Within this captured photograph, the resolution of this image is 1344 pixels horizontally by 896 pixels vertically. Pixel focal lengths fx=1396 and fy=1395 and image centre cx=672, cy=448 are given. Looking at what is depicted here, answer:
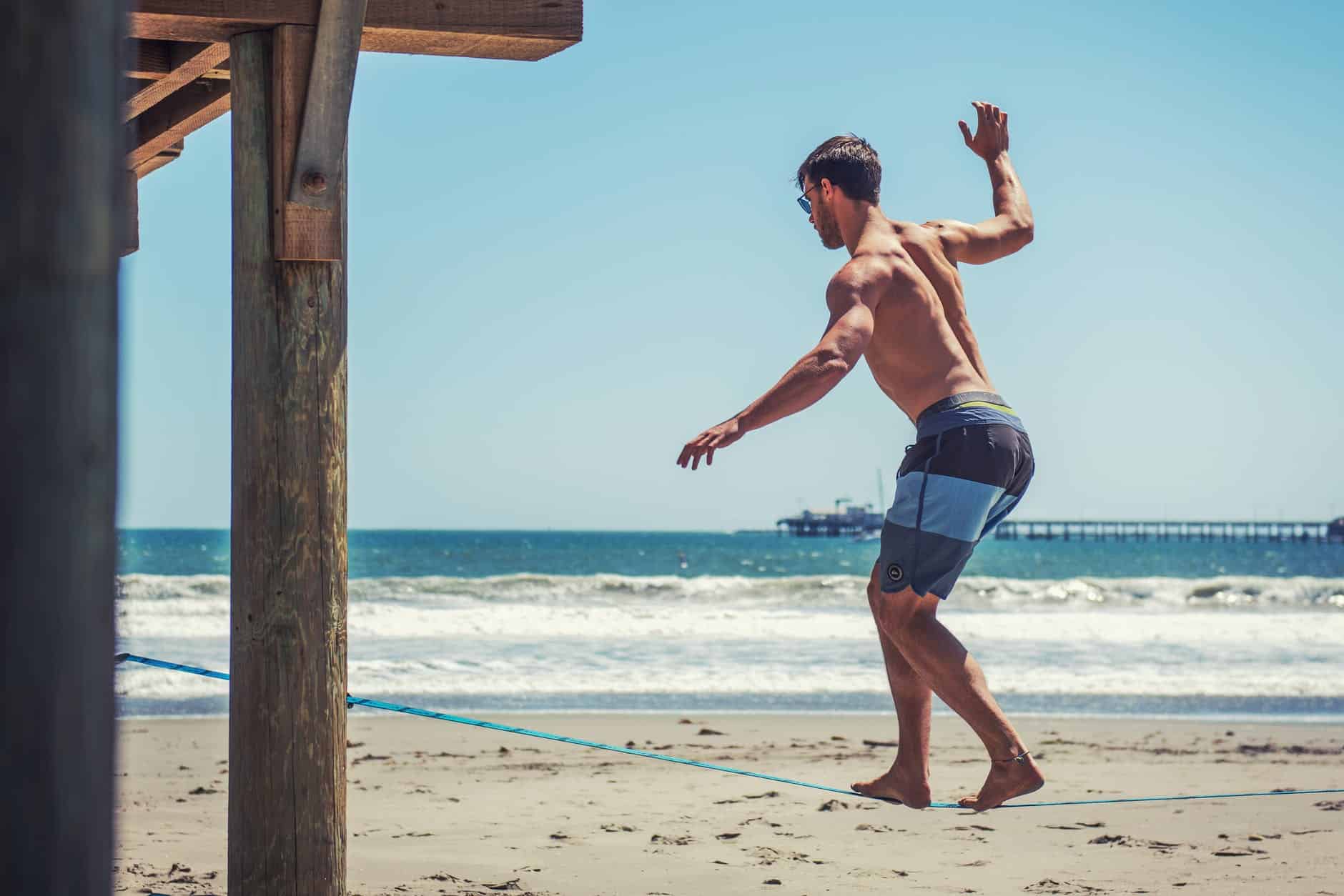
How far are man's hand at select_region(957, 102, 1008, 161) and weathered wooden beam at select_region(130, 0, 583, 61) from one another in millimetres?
1317

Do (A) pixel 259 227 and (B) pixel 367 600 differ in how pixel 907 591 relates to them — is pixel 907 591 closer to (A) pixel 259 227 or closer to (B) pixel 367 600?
(A) pixel 259 227

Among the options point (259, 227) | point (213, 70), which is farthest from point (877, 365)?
point (213, 70)

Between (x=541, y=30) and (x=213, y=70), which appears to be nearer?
(x=541, y=30)

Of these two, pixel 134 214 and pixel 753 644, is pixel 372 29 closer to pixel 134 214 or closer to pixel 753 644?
pixel 134 214

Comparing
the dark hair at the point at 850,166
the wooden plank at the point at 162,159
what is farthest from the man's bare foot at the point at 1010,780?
the wooden plank at the point at 162,159

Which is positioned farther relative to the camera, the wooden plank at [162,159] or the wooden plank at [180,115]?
the wooden plank at [162,159]

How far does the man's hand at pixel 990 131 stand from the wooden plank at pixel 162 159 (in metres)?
2.68

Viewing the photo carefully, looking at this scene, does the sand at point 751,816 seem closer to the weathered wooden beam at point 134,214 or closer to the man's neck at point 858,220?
the weathered wooden beam at point 134,214

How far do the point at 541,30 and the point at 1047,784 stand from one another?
565 centimetres

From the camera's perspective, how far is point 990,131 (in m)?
4.15

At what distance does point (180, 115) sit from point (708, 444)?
2.36 metres

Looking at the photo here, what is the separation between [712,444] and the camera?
3008 mm

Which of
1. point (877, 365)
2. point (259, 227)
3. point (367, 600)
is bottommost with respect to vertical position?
point (367, 600)

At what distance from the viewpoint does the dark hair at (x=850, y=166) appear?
379cm
